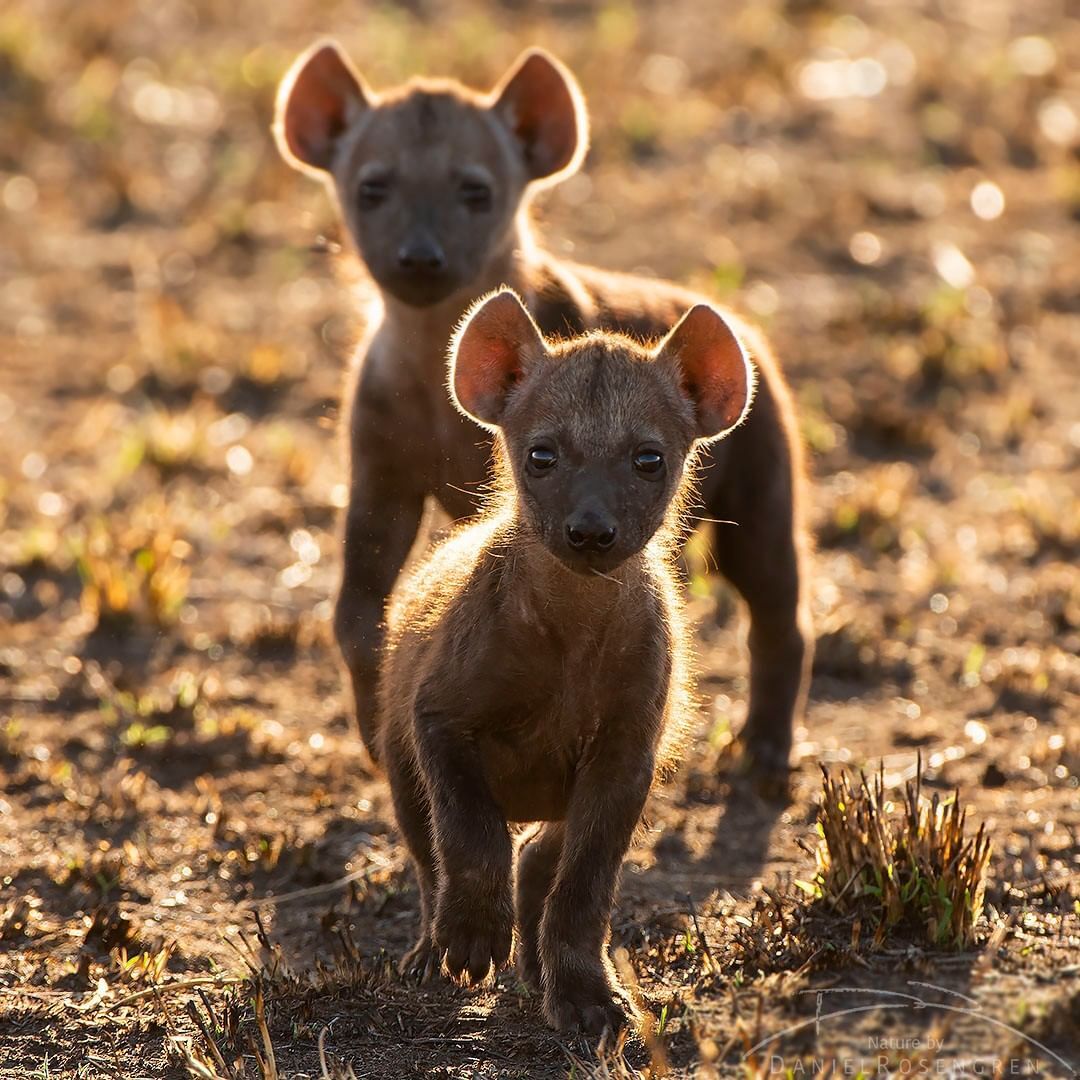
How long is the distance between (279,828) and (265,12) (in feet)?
37.8

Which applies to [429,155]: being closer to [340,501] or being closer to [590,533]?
[340,501]

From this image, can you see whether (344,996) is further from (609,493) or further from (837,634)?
(837,634)

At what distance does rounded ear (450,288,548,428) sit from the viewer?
5.00 metres

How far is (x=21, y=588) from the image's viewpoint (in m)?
7.89

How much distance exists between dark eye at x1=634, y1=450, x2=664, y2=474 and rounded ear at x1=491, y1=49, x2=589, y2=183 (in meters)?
2.46

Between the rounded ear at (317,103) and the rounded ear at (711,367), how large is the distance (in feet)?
8.03

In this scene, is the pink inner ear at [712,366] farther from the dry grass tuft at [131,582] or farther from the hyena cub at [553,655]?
the dry grass tuft at [131,582]

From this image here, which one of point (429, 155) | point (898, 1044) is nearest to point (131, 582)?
point (429, 155)

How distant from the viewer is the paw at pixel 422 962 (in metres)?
4.91

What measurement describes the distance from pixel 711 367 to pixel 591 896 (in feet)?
4.48

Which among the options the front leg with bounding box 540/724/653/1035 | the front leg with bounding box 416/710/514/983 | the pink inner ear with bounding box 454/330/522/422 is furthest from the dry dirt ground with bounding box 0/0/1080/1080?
the pink inner ear with bounding box 454/330/522/422

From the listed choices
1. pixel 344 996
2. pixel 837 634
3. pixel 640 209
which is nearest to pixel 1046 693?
pixel 837 634

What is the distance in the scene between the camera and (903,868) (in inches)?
189

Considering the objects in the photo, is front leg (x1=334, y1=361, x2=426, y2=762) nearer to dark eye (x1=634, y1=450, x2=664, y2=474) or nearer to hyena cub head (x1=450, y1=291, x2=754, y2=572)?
hyena cub head (x1=450, y1=291, x2=754, y2=572)
